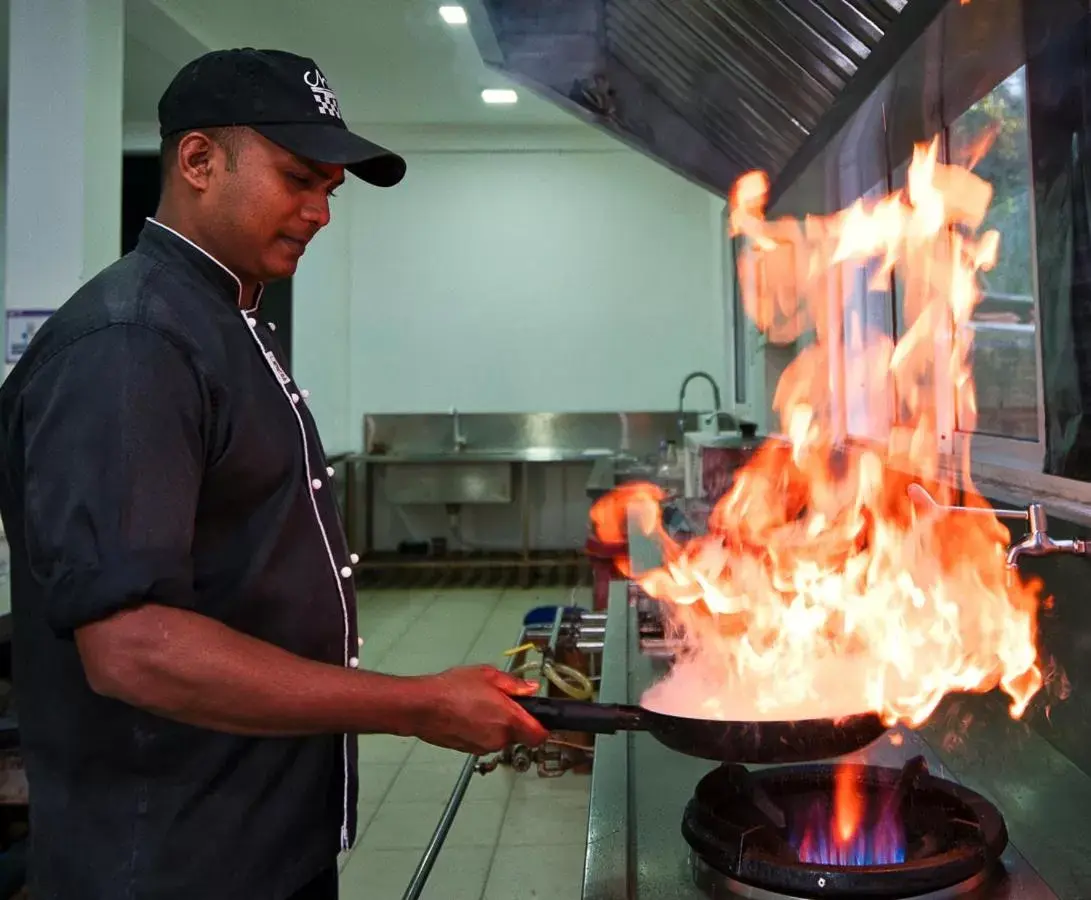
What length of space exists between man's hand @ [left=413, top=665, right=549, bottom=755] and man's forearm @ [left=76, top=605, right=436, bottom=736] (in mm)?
21

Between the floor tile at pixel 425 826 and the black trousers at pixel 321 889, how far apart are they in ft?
4.81

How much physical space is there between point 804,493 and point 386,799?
5.59 ft

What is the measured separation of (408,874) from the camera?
94.3 inches

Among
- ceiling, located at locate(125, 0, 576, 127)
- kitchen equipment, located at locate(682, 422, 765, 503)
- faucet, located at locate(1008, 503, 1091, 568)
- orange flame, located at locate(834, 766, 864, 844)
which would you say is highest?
ceiling, located at locate(125, 0, 576, 127)

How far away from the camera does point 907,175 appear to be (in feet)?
7.02

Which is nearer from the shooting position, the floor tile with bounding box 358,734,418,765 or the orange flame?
the orange flame

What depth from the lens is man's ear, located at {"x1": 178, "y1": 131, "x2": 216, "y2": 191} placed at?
957mm

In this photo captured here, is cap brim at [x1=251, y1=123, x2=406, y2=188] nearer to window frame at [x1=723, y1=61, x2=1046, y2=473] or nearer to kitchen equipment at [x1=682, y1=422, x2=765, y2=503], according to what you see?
window frame at [x1=723, y1=61, x2=1046, y2=473]

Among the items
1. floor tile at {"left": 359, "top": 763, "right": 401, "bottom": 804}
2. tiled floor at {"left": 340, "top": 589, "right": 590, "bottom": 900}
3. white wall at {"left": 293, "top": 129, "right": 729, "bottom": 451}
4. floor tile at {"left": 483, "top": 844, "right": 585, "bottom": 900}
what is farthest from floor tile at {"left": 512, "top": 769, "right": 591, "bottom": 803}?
white wall at {"left": 293, "top": 129, "right": 729, "bottom": 451}

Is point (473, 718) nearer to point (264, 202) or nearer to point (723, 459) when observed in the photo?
point (264, 202)

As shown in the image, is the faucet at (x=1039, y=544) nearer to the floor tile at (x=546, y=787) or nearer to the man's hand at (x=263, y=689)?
the man's hand at (x=263, y=689)

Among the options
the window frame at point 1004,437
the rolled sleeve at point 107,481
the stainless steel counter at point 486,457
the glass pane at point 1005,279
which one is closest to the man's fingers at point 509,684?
the rolled sleeve at point 107,481

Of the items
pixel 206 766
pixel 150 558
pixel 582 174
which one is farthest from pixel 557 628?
pixel 582 174

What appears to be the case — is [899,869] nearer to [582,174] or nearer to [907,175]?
[907,175]
